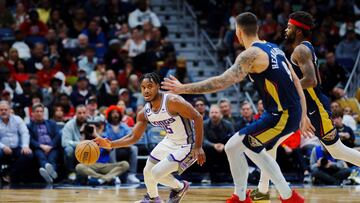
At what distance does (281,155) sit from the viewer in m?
14.8

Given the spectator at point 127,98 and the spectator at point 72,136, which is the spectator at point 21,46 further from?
the spectator at point 72,136

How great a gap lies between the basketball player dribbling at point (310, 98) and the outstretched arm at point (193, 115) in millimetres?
891

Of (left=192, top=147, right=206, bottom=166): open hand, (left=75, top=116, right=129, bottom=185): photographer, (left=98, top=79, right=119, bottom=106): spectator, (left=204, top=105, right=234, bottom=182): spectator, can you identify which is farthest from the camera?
(left=98, top=79, right=119, bottom=106): spectator

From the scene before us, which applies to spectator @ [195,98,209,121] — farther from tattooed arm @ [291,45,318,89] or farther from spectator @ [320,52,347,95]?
tattooed arm @ [291,45,318,89]

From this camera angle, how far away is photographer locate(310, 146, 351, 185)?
45.8 ft

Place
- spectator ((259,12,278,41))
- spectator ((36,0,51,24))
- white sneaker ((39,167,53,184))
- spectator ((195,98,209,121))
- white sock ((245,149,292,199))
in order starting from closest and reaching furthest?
white sock ((245,149,292,199)), white sneaker ((39,167,53,184)), spectator ((195,98,209,121)), spectator ((36,0,51,24)), spectator ((259,12,278,41))

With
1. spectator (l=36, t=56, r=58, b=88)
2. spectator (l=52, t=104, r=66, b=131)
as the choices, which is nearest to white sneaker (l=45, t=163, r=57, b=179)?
spectator (l=52, t=104, r=66, b=131)

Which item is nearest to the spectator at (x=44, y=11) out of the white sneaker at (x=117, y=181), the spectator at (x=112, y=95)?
the spectator at (x=112, y=95)

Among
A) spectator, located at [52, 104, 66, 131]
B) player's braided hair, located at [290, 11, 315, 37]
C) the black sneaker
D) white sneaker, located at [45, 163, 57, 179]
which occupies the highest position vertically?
player's braided hair, located at [290, 11, 315, 37]

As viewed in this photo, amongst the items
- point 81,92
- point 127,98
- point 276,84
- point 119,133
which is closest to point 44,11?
point 81,92

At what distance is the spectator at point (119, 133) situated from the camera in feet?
46.5

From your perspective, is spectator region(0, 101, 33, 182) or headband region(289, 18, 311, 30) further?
spectator region(0, 101, 33, 182)

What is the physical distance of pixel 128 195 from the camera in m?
11.0

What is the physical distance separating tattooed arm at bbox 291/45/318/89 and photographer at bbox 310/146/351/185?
18.2ft
